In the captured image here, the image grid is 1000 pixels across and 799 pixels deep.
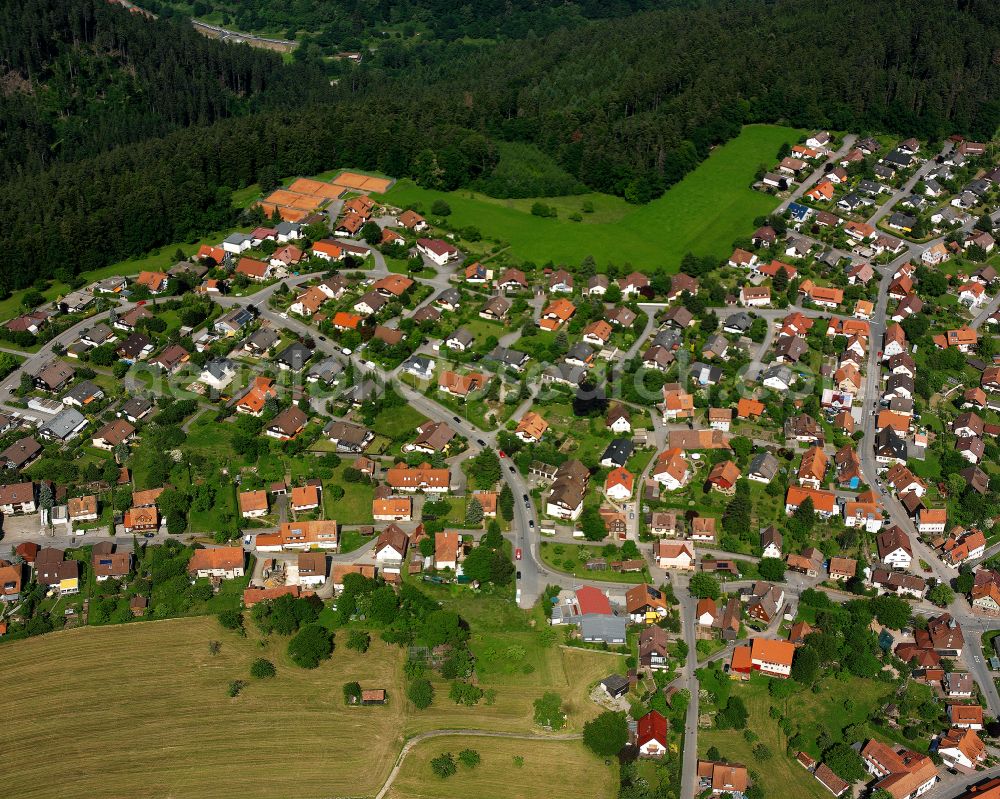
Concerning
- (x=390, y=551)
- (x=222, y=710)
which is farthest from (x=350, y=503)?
(x=222, y=710)

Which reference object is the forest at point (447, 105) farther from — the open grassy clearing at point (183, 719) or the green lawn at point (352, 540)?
the open grassy clearing at point (183, 719)

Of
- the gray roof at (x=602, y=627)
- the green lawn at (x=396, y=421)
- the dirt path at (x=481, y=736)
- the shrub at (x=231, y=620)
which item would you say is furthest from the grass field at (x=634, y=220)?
the dirt path at (x=481, y=736)

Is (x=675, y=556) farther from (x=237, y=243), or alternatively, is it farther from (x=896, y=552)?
(x=237, y=243)

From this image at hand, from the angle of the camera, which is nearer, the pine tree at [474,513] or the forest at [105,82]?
the pine tree at [474,513]

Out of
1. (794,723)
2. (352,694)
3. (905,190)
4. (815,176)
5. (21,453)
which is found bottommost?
(21,453)

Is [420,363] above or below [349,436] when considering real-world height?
above
